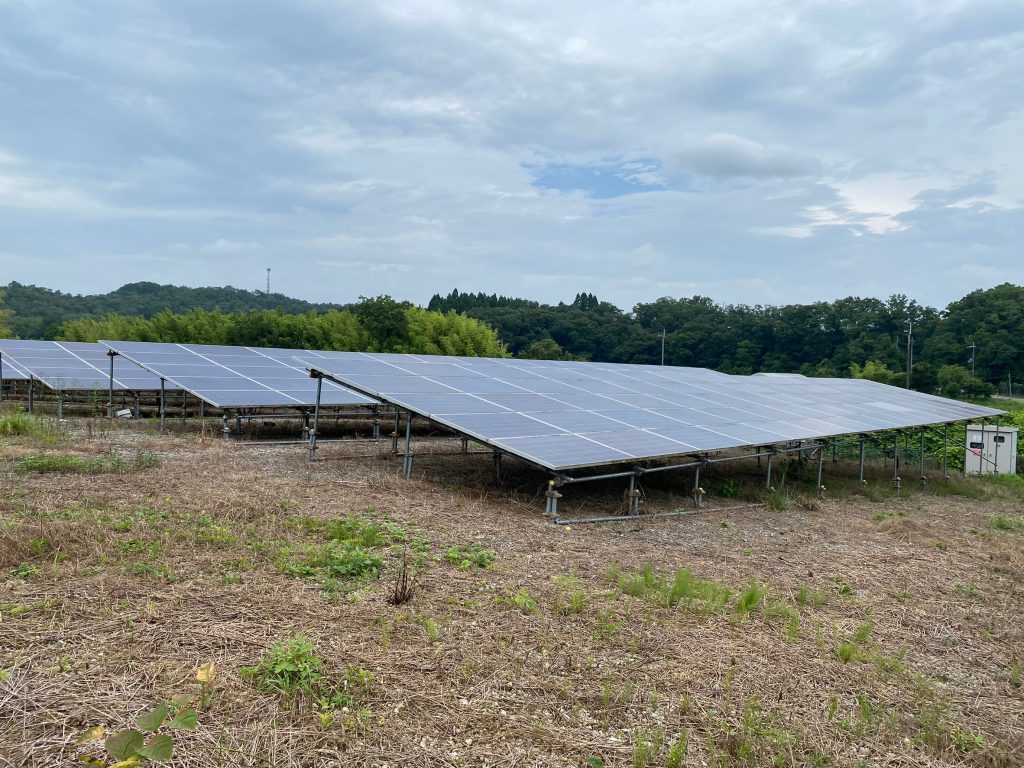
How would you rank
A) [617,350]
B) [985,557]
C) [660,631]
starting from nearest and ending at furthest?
[660,631] → [985,557] → [617,350]

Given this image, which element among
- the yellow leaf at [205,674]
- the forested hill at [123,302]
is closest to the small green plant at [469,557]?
the yellow leaf at [205,674]

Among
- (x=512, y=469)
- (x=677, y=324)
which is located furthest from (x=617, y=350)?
(x=512, y=469)

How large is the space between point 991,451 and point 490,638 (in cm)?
2879

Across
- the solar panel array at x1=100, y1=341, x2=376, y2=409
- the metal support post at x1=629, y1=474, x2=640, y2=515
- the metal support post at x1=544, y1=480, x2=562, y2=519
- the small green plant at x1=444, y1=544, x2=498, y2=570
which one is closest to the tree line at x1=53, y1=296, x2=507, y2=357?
the solar panel array at x1=100, y1=341, x2=376, y2=409

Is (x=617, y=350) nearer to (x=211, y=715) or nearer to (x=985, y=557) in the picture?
(x=985, y=557)

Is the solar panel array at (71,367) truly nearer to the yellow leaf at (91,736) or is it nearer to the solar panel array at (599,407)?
the solar panel array at (599,407)

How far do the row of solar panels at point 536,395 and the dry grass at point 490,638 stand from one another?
6.73 ft

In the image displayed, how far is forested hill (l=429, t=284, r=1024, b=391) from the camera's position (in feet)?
221

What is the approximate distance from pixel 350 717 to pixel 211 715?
0.86 meters

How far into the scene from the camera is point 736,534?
36.7 feet

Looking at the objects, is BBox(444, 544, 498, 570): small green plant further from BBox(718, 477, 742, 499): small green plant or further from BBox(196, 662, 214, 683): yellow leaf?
BBox(718, 477, 742, 499): small green plant

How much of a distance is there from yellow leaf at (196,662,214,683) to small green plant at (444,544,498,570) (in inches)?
125

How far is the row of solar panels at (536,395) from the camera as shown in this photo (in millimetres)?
12297

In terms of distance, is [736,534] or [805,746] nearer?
[805,746]
